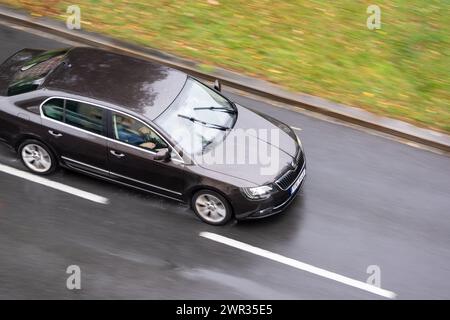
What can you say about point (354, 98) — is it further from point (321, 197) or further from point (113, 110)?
point (113, 110)

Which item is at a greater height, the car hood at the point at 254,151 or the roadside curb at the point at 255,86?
the roadside curb at the point at 255,86

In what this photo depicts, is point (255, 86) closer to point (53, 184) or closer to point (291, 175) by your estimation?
point (291, 175)

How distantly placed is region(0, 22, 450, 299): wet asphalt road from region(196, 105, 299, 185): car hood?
862 mm

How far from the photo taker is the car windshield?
8.49 meters

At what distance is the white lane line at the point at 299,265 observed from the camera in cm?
828

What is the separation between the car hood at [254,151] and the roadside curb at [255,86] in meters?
1.90

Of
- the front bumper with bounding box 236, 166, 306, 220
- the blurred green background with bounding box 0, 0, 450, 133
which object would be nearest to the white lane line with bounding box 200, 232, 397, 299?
the front bumper with bounding box 236, 166, 306, 220

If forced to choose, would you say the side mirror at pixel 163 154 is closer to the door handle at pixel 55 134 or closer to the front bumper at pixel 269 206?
the front bumper at pixel 269 206

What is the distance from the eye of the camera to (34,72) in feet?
29.9

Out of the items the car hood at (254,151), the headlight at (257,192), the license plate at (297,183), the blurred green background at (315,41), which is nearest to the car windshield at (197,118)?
the car hood at (254,151)

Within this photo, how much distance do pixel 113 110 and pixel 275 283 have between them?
3340 mm

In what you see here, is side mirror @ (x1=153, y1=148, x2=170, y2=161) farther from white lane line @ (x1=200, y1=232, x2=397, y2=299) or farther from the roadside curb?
the roadside curb

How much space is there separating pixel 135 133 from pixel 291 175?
2.39m
